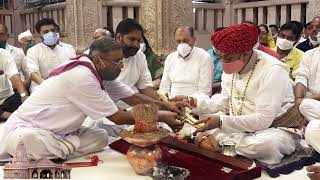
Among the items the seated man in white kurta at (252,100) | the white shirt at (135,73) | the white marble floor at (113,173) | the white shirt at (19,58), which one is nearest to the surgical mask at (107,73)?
the white marble floor at (113,173)

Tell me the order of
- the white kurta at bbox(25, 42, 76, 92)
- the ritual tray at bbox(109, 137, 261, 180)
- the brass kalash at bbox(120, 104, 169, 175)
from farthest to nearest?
the white kurta at bbox(25, 42, 76, 92)
the ritual tray at bbox(109, 137, 261, 180)
the brass kalash at bbox(120, 104, 169, 175)

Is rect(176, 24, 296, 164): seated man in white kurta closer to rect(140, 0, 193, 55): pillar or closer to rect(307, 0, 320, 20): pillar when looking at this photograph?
rect(307, 0, 320, 20): pillar

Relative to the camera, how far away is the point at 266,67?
3422mm

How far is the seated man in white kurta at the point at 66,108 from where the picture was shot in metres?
3.21

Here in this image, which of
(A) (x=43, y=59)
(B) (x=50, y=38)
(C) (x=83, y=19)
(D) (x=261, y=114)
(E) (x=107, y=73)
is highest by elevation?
(C) (x=83, y=19)

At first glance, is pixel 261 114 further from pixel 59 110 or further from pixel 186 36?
pixel 186 36

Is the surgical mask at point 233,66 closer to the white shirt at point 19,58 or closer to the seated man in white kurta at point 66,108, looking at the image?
the seated man in white kurta at point 66,108

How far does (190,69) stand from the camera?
17.8 feet

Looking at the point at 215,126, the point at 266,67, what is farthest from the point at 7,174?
the point at 266,67

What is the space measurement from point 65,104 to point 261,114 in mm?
1637

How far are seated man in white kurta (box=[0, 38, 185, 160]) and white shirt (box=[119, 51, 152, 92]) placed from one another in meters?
1.39

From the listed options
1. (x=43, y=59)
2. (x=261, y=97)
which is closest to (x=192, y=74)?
(x=261, y=97)

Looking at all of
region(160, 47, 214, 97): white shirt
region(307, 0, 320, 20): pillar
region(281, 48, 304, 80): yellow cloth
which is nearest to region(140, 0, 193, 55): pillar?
region(160, 47, 214, 97): white shirt

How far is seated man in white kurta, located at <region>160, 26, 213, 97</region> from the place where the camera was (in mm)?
5336
